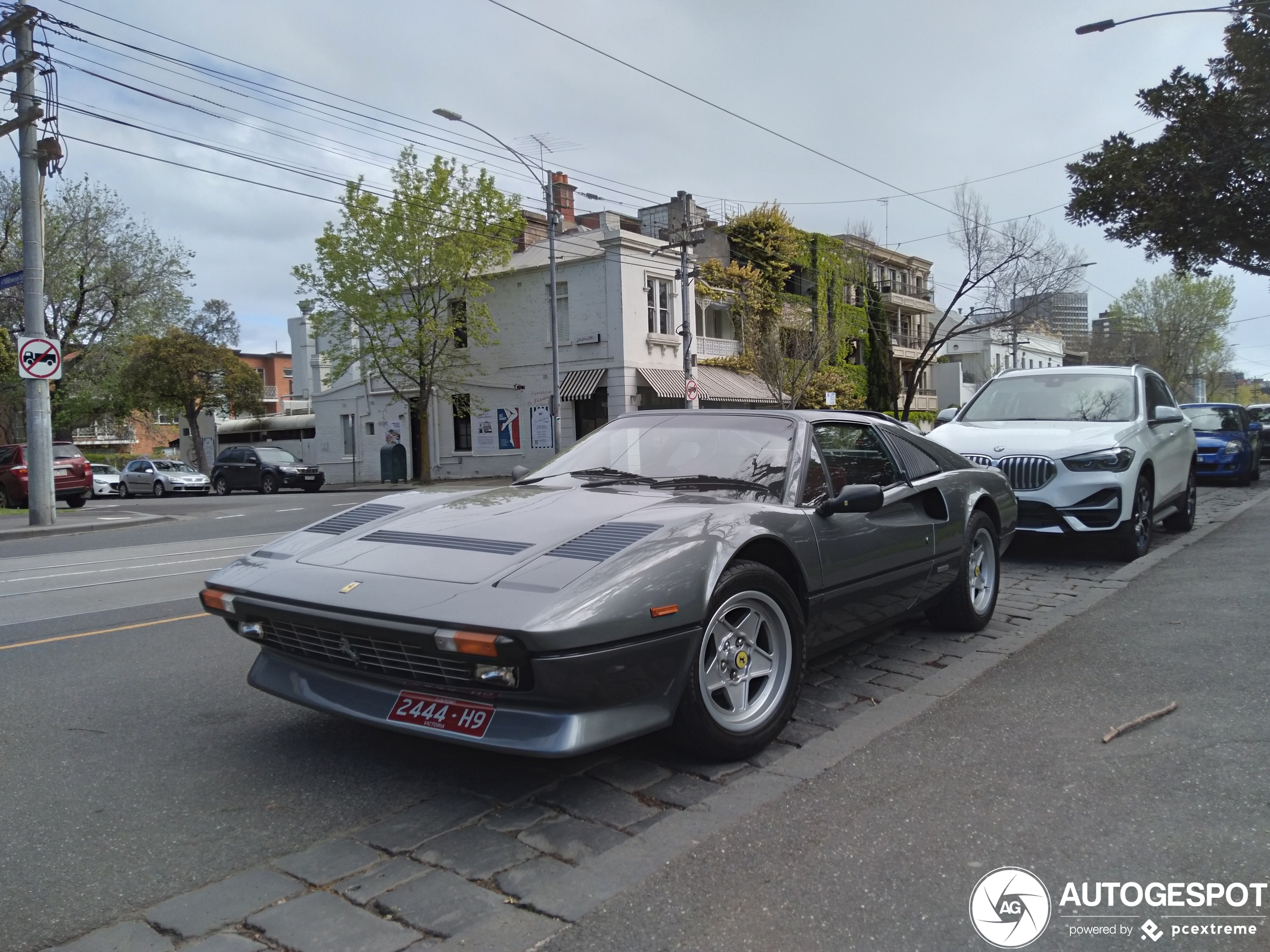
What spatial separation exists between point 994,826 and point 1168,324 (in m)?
68.6

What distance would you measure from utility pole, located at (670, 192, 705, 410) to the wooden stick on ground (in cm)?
2228

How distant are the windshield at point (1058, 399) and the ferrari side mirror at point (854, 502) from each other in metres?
5.48

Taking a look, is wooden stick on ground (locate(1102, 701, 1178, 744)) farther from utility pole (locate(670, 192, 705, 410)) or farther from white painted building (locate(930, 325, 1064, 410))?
white painted building (locate(930, 325, 1064, 410))

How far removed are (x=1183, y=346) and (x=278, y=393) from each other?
71124 millimetres

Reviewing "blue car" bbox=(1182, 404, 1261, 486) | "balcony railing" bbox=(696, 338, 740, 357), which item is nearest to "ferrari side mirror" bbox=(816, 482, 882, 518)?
"blue car" bbox=(1182, 404, 1261, 486)

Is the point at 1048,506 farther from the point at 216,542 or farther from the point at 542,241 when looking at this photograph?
the point at 542,241

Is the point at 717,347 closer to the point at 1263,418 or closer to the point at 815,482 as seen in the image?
the point at 1263,418

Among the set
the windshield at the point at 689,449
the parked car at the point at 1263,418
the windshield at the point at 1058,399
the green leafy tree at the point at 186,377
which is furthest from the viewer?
the green leafy tree at the point at 186,377

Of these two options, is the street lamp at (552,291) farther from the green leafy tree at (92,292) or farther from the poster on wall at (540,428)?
the green leafy tree at (92,292)

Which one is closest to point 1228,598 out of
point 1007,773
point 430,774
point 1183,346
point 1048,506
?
point 1048,506

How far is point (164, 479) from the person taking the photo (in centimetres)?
3178

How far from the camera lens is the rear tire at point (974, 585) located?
5.26 meters

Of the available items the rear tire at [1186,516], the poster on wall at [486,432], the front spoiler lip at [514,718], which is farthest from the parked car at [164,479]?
the front spoiler lip at [514,718]

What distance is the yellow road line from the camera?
560 cm
